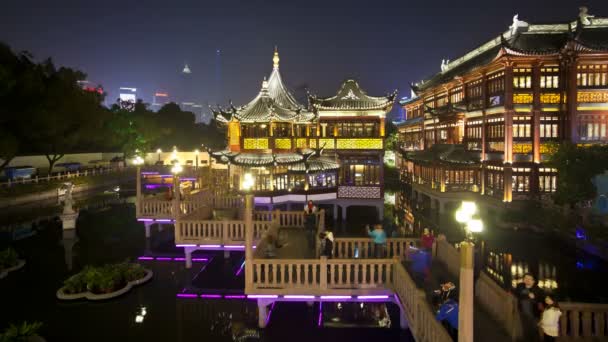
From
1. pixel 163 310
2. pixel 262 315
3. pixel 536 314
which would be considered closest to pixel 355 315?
pixel 262 315

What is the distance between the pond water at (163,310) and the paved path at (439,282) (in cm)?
201

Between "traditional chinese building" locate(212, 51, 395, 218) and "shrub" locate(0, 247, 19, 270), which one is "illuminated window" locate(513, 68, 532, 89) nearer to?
"traditional chinese building" locate(212, 51, 395, 218)

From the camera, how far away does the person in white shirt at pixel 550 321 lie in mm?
7723

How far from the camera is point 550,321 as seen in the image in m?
7.74

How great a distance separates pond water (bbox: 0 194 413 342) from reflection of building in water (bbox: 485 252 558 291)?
21.3 ft

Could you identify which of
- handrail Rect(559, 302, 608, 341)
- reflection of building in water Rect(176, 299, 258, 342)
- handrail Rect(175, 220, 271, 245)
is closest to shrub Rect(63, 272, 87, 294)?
reflection of building in water Rect(176, 299, 258, 342)

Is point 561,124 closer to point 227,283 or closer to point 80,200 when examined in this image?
point 227,283

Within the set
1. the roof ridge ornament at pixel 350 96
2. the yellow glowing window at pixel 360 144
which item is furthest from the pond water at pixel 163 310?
the roof ridge ornament at pixel 350 96

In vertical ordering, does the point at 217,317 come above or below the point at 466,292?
below

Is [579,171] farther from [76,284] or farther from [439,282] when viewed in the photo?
[76,284]

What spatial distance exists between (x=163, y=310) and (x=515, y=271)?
14344 millimetres

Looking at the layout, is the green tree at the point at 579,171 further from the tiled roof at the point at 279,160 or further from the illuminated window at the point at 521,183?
the tiled roof at the point at 279,160

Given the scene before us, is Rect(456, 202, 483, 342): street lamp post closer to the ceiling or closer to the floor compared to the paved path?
closer to the ceiling

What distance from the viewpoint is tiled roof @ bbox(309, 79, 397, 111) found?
3061 centimetres
